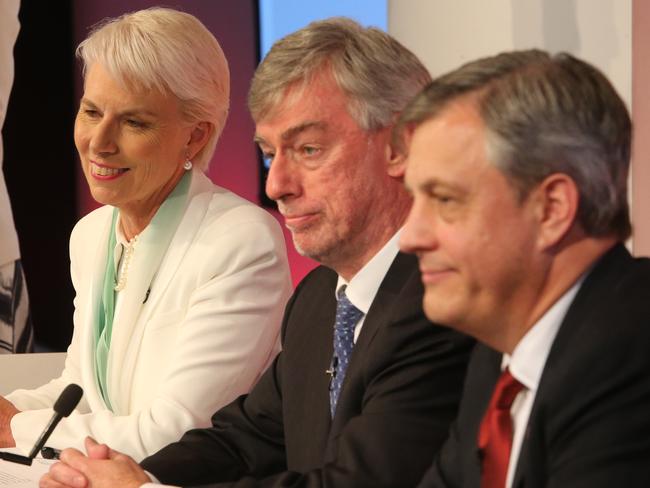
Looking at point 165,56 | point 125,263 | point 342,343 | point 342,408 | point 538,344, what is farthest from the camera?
point 125,263

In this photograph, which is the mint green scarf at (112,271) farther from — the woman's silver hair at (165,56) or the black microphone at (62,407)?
the black microphone at (62,407)

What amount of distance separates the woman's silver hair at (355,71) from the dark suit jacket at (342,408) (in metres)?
0.28

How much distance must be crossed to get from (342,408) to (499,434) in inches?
20.8

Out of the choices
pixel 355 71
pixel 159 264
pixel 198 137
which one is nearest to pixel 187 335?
pixel 159 264

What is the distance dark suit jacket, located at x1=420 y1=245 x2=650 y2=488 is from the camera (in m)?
1.38

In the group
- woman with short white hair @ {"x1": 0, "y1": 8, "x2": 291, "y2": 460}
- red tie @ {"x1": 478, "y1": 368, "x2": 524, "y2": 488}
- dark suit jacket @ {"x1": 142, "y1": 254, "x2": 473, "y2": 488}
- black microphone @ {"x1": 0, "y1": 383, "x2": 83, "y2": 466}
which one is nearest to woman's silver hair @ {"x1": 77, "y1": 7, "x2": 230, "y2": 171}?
woman with short white hair @ {"x1": 0, "y1": 8, "x2": 291, "y2": 460}

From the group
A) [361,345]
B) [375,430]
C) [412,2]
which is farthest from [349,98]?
[412,2]

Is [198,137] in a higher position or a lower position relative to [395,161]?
lower

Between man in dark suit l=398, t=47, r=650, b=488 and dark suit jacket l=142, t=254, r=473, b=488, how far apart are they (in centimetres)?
33

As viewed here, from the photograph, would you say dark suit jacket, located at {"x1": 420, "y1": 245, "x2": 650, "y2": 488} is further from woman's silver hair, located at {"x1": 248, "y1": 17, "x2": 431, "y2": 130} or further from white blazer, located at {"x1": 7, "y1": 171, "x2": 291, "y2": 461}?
white blazer, located at {"x1": 7, "y1": 171, "x2": 291, "y2": 461}

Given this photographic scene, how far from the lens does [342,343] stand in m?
2.18

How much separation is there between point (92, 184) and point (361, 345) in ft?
3.85

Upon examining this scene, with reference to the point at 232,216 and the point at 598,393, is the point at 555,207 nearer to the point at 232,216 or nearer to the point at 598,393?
the point at 598,393

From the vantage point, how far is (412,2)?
13.9 ft
